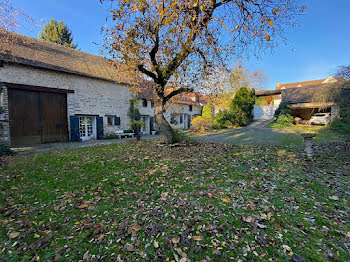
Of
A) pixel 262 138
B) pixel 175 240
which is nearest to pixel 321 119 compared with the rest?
pixel 262 138

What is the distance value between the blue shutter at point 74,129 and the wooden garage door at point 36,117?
0.40 meters

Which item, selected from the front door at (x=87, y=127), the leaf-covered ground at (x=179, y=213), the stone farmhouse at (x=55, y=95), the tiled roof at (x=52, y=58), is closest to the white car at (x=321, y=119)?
the leaf-covered ground at (x=179, y=213)

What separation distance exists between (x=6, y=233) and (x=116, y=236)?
1683 mm

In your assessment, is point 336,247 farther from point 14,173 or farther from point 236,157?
point 14,173

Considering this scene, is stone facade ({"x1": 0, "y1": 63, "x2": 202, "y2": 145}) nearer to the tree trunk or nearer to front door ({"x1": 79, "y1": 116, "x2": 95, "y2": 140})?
front door ({"x1": 79, "y1": 116, "x2": 95, "y2": 140})

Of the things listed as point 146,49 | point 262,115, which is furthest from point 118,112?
point 262,115

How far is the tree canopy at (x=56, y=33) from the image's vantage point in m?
21.2

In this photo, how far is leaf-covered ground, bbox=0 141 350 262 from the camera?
2.10m

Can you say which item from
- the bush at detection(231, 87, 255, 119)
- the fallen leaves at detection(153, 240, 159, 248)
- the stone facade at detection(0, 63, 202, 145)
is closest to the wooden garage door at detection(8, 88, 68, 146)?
the stone facade at detection(0, 63, 202, 145)

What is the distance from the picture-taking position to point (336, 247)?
2.04 metres

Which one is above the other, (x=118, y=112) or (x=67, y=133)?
(x=118, y=112)

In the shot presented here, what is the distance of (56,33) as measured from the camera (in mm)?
21656

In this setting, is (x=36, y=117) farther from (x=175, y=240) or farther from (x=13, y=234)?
(x=175, y=240)

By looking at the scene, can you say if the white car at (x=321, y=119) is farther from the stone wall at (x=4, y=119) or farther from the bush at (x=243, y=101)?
the stone wall at (x=4, y=119)
